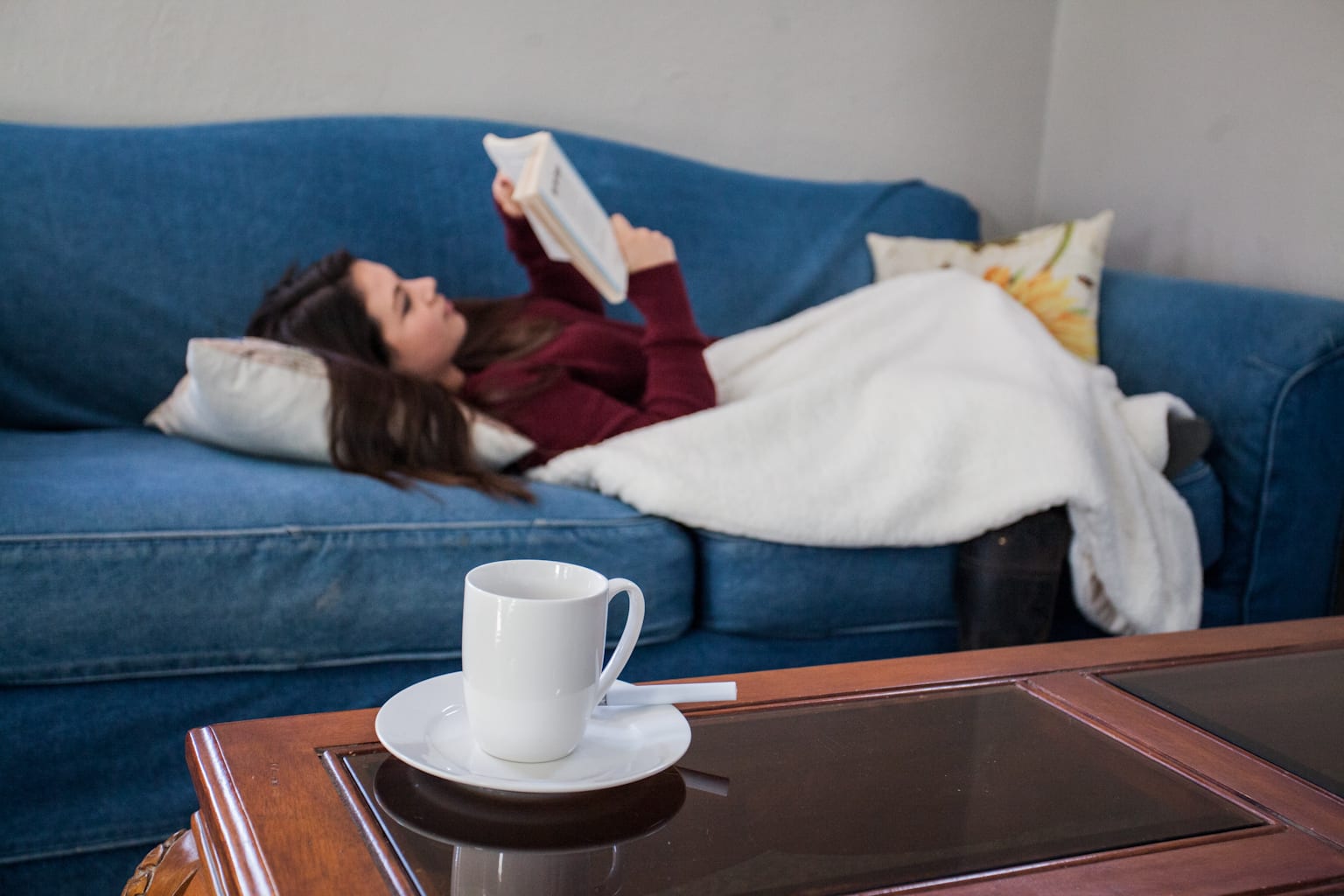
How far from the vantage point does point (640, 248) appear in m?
1.52

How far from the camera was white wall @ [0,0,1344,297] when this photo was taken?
67.7 inches

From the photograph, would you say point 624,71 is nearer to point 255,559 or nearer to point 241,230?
point 241,230

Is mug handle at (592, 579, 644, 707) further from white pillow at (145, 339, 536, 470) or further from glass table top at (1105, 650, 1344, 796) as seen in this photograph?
white pillow at (145, 339, 536, 470)

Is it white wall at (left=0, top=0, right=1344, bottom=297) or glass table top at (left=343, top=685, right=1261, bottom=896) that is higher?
white wall at (left=0, top=0, right=1344, bottom=297)

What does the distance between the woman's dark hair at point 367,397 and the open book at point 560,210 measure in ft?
0.76

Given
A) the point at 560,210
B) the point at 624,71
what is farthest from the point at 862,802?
the point at 624,71

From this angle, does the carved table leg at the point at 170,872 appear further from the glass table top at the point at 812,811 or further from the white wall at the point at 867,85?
the white wall at the point at 867,85

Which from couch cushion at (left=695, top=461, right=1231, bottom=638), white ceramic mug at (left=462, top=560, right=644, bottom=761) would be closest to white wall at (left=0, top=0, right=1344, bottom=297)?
couch cushion at (left=695, top=461, right=1231, bottom=638)

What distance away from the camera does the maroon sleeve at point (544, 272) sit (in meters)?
1.71

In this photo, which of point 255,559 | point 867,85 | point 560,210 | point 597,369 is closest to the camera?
point 255,559

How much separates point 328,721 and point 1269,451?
1.29m

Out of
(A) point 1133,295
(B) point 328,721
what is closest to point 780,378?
(A) point 1133,295

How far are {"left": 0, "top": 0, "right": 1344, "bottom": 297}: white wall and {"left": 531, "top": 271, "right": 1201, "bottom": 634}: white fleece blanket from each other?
27.8 inches

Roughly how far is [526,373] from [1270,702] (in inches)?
38.6
